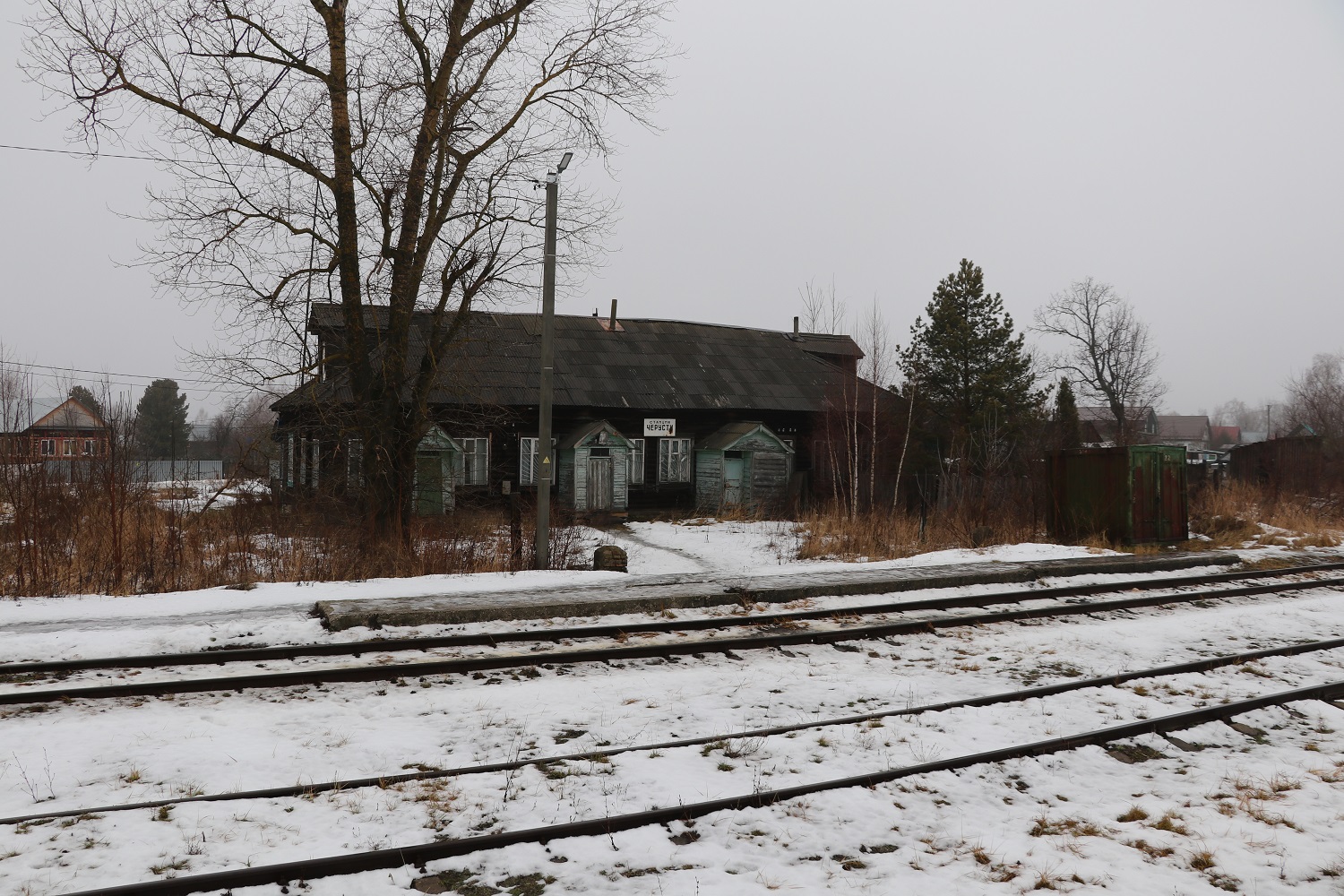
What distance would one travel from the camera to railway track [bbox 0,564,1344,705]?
6586 mm

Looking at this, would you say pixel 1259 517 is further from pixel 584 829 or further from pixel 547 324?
pixel 584 829

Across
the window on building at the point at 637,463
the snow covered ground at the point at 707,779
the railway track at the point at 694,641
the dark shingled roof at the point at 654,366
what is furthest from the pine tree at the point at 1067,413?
the snow covered ground at the point at 707,779

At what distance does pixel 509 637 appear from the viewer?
8.34m

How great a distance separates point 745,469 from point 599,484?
477 cm

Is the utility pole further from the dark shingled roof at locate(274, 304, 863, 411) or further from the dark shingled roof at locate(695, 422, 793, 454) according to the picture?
the dark shingled roof at locate(695, 422, 793, 454)

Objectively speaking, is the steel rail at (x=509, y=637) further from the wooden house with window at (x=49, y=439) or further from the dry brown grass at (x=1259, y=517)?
the dry brown grass at (x=1259, y=517)

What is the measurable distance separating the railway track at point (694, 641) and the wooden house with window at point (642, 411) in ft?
42.9

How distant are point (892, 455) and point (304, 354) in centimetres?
2050

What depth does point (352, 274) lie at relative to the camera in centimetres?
1438

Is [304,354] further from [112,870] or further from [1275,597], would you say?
[1275,597]

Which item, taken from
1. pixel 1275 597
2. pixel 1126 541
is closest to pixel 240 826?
pixel 1275 597

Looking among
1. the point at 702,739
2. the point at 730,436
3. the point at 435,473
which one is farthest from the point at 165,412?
the point at 702,739

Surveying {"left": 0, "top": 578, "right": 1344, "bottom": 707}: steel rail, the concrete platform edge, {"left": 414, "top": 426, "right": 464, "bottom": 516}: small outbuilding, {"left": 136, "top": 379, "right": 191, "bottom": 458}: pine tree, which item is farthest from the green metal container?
{"left": 136, "top": 379, "right": 191, "bottom": 458}: pine tree

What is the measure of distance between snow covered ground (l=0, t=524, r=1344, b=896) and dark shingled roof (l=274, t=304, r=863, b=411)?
17491 millimetres
